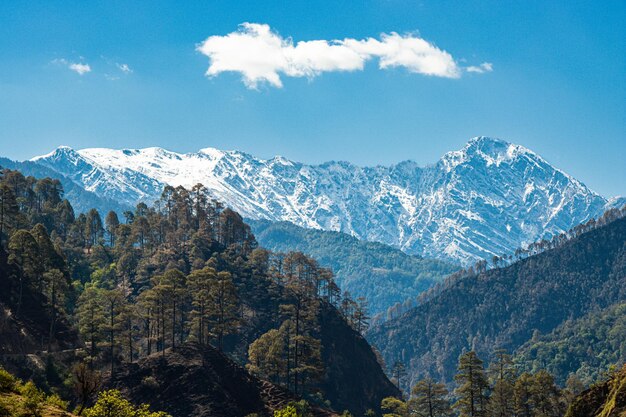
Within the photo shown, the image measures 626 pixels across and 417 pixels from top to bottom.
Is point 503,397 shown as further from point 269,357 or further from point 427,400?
point 269,357

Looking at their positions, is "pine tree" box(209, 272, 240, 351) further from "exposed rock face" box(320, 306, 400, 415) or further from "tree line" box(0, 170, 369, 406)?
"exposed rock face" box(320, 306, 400, 415)

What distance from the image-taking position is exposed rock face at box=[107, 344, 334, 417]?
342 ft

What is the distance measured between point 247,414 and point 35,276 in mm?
46759

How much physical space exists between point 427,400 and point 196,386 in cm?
4338

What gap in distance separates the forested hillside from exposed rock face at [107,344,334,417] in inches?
70.5

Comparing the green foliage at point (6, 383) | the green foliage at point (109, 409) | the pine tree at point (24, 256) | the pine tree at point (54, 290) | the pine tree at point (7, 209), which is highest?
the pine tree at point (7, 209)

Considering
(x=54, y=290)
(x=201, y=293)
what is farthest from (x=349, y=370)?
(x=54, y=290)

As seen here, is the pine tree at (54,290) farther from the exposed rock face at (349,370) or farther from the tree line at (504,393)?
the exposed rock face at (349,370)

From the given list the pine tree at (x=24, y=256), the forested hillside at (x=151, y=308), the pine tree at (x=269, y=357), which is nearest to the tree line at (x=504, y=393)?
the pine tree at (x=269, y=357)

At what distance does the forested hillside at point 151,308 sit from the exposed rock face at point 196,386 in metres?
1.79

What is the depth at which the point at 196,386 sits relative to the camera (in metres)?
107

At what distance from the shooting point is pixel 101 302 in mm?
131875

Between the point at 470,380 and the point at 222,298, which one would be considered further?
the point at 222,298

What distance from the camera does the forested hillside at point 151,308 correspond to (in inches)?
4309
